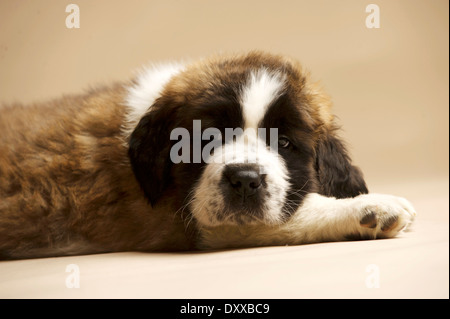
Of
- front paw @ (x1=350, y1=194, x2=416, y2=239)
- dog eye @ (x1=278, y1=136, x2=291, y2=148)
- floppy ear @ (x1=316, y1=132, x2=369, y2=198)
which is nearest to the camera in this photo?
front paw @ (x1=350, y1=194, x2=416, y2=239)

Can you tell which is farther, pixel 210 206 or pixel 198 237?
pixel 198 237

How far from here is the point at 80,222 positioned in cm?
312

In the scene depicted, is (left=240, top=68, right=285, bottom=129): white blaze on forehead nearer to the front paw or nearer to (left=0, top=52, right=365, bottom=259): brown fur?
(left=0, top=52, right=365, bottom=259): brown fur

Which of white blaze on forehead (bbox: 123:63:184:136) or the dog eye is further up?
white blaze on forehead (bbox: 123:63:184:136)

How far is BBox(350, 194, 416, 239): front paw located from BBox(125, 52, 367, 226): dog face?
0.34 m

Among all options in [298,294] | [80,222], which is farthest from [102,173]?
[298,294]

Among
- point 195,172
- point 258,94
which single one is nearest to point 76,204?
point 195,172

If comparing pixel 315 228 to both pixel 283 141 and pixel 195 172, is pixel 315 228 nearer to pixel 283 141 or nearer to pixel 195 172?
pixel 283 141

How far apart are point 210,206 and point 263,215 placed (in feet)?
0.87

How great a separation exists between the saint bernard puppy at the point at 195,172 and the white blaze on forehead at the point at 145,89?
0.01 m

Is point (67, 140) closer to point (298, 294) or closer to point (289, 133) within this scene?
point (289, 133)

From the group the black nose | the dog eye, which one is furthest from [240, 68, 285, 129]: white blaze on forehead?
the black nose

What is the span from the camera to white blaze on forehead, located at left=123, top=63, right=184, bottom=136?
3.23m

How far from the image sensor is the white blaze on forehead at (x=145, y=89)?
323 cm
